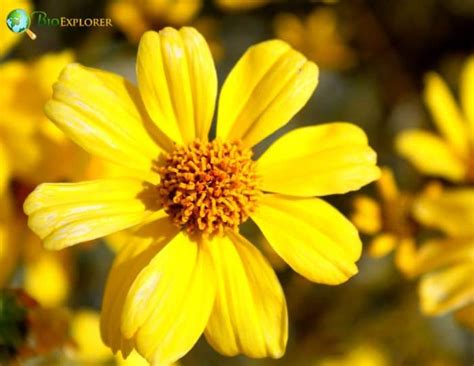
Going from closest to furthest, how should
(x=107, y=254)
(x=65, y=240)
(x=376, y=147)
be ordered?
1. (x=65, y=240)
2. (x=107, y=254)
3. (x=376, y=147)

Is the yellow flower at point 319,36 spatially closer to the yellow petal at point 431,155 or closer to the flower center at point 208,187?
the yellow petal at point 431,155

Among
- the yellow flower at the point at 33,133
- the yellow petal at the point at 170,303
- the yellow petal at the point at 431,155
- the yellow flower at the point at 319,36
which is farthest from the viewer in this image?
the yellow flower at the point at 319,36

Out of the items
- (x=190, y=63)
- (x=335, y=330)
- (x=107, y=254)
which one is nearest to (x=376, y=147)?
(x=335, y=330)

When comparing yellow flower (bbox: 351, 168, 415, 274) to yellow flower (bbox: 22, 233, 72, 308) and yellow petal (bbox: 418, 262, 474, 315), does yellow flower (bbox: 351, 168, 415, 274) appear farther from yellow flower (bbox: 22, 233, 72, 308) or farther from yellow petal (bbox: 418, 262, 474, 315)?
yellow flower (bbox: 22, 233, 72, 308)

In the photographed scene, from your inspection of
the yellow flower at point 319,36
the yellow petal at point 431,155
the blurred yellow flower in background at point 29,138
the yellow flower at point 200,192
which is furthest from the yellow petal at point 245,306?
the yellow flower at point 319,36

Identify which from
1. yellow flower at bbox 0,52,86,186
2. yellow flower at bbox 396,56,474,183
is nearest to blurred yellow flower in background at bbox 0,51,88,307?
yellow flower at bbox 0,52,86,186

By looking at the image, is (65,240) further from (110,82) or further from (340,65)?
(340,65)
